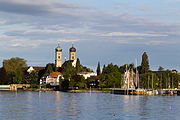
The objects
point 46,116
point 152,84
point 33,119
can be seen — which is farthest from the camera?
point 152,84

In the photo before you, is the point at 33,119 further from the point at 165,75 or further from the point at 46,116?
the point at 165,75

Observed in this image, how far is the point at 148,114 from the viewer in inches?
2908

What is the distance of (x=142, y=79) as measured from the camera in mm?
185375

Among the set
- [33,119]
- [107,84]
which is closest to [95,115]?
[33,119]

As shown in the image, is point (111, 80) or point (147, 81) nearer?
point (147, 81)

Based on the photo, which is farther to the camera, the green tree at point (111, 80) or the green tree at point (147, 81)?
the green tree at point (111, 80)

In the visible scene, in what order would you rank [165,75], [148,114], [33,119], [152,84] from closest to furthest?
[33,119]
[148,114]
[152,84]
[165,75]

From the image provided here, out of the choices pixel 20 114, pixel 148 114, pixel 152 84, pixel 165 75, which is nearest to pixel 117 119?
pixel 148 114

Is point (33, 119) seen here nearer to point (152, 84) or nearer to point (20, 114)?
point (20, 114)

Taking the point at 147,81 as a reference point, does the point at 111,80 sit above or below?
above

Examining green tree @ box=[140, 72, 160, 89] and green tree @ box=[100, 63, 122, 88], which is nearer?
green tree @ box=[140, 72, 160, 89]

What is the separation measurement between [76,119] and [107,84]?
437 feet

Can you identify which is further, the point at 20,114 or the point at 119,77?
the point at 119,77

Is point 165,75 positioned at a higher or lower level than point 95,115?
higher
